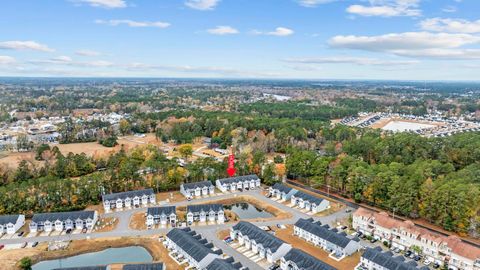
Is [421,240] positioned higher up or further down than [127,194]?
higher up

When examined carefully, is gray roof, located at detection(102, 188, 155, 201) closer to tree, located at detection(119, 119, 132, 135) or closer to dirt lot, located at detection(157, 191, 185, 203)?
dirt lot, located at detection(157, 191, 185, 203)

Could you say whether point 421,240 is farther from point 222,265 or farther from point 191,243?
point 191,243

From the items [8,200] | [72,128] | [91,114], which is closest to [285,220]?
[8,200]

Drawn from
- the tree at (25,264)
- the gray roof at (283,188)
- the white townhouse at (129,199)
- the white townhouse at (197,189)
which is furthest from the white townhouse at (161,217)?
the gray roof at (283,188)

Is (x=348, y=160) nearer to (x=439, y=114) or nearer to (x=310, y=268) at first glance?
(x=310, y=268)

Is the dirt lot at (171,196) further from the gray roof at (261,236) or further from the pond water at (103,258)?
the gray roof at (261,236)

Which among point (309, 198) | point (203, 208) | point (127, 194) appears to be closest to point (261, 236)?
point (203, 208)

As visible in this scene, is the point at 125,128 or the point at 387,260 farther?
the point at 125,128

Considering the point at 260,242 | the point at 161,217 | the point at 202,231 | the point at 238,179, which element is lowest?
the point at 202,231
